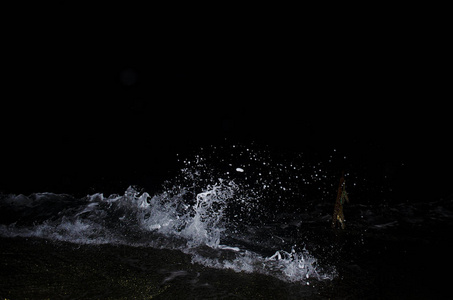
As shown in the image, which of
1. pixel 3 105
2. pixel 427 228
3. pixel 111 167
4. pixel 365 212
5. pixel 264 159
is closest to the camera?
pixel 427 228

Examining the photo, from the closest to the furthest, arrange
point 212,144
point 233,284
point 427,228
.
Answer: point 233,284
point 427,228
point 212,144

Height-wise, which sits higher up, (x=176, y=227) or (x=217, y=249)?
(x=176, y=227)

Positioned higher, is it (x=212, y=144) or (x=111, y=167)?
(x=212, y=144)

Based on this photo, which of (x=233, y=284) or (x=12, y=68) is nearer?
(x=233, y=284)

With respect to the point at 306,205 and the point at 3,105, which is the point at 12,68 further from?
the point at 306,205

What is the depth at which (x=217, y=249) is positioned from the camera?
2523mm

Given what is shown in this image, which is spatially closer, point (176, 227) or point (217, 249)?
point (217, 249)

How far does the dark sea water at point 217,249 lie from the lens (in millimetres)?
1688

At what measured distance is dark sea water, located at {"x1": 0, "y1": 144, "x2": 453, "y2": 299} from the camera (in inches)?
66.4

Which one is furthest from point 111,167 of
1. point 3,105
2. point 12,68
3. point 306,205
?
point 306,205

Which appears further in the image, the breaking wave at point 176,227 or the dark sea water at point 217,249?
the breaking wave at point 176,227

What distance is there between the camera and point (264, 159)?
26.7ft

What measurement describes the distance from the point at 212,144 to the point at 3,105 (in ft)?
20.5

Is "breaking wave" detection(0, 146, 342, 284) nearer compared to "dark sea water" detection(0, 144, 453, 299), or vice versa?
"dark sea water" detection(0, 144, 453, 299)
